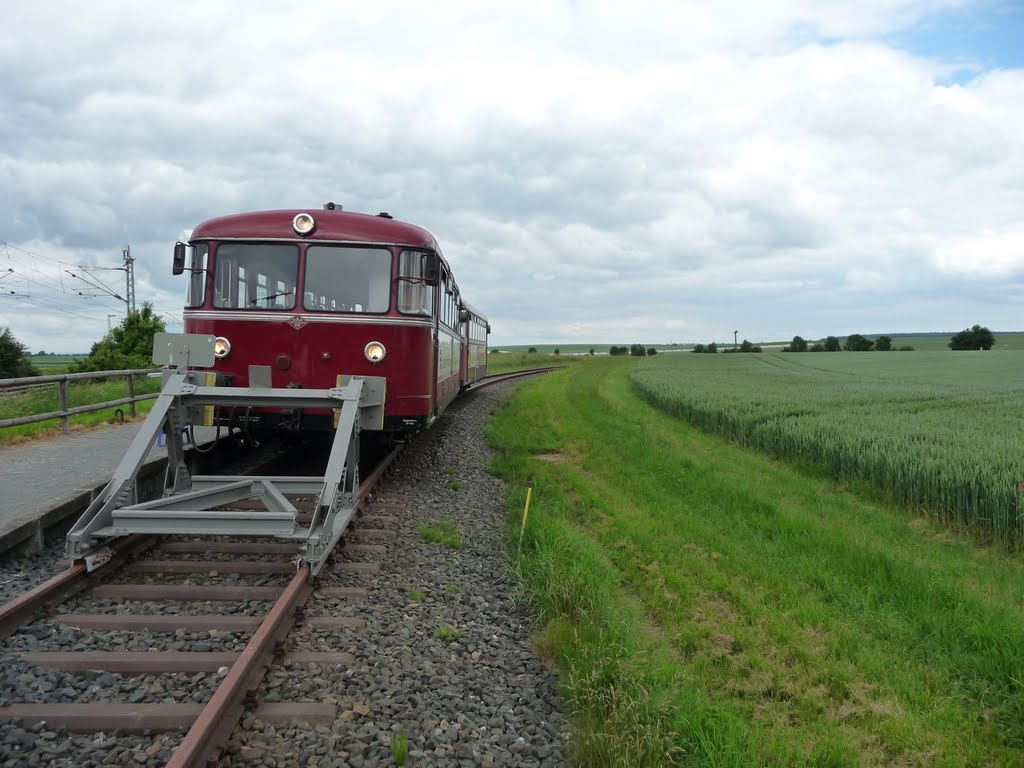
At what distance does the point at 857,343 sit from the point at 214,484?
8454 cm

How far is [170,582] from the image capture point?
17.1 ft

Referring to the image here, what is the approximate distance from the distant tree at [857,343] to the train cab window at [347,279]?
81072mm

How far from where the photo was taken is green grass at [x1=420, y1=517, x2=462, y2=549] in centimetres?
654

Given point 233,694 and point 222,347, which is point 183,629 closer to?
point 233,694

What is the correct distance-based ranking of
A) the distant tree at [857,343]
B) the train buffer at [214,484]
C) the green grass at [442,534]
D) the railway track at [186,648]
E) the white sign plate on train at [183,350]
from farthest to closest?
the distant tree at [857,343], the white sign plate on train at [183,350], the green grass at [442,534], the train buffer at [214,484], the railway track at [186,648]

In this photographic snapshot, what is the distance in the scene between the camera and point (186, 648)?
4.14m

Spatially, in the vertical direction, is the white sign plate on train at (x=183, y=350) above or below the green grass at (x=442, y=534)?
above

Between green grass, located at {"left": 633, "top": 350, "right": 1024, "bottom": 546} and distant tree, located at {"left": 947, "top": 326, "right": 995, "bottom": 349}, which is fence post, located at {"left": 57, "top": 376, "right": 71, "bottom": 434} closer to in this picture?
green grass, located at {"left": 633, "top": 350, "right": 1024, "bottom": 546}

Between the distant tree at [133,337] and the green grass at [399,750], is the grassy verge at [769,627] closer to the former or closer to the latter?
the green grass at [399,750]

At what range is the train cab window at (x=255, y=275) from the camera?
8.05 metres

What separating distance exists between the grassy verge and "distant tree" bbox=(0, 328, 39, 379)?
38198 millimetres

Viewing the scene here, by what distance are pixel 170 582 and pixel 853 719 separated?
15.4ft

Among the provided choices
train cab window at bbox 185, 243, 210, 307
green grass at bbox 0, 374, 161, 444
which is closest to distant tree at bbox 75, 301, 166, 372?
green grass at bbox 0, 374, 161, 444

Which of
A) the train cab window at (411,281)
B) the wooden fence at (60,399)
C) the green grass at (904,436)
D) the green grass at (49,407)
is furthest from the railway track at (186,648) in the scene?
the green grass at (49,407)
